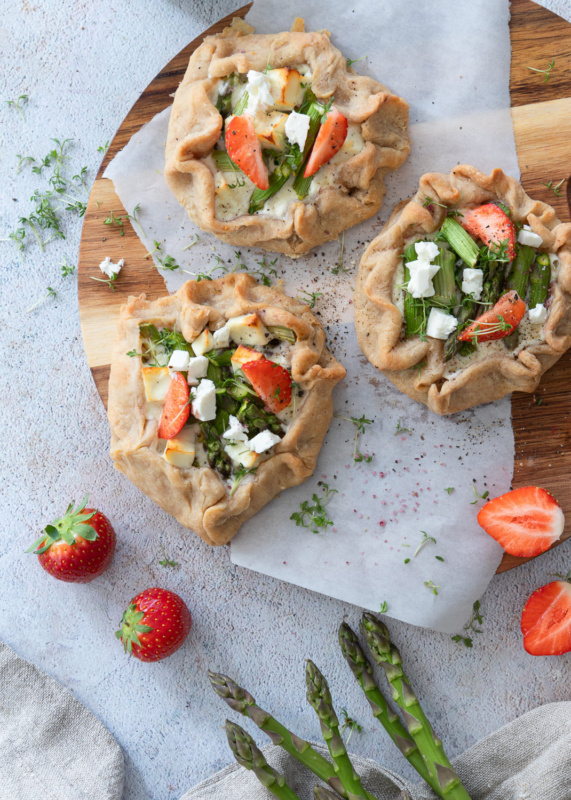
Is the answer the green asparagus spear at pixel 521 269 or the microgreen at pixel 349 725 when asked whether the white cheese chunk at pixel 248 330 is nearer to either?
the green asparagus spear at pixel 521 269

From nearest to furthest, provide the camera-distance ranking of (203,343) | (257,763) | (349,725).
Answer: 1. (203,343)
2. (257,763)
3. (349,725)

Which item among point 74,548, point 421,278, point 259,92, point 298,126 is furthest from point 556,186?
point 74,548

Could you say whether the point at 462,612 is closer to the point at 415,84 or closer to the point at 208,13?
the point at 415,84

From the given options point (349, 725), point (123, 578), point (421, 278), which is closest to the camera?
Result: point (421, 278)

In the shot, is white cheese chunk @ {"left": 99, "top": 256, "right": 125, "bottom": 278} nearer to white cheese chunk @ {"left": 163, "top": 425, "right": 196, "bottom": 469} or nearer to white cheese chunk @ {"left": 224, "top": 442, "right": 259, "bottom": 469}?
white cheese chunk @ {"left": 163, "top": 425, "right": 196, "bottom": 469}

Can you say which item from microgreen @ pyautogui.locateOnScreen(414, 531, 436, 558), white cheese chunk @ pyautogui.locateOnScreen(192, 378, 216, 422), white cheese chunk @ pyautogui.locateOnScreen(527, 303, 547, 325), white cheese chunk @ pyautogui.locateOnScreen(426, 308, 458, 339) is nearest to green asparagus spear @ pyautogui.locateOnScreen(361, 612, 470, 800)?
microgreen @ pyautogui.locateOnScreen(414, 531, 436, 558)

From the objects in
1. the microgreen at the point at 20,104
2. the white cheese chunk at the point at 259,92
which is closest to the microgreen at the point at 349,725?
the white cheese chunk at the point at 259,92

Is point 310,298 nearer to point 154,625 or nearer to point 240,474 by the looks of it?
point 240,474
